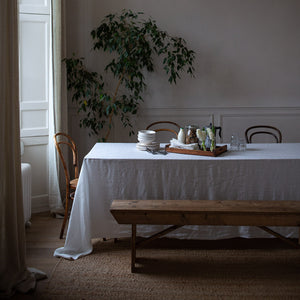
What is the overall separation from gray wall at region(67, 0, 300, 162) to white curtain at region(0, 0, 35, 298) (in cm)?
256

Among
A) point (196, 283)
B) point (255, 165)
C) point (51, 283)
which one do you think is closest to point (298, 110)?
point (255, 165)

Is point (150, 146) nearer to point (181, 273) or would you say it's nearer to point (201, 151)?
point (201, 151)

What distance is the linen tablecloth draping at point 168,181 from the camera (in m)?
3.12

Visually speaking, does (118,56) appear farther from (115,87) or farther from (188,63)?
(188,63)

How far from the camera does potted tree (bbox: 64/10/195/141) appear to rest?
186 inches

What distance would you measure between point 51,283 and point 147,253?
2.66 ft

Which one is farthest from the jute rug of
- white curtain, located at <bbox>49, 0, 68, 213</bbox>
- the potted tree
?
the potted tree

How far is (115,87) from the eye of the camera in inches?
205

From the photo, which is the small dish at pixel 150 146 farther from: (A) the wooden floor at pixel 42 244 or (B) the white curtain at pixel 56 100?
(B) the white curtain at pixel 56 100

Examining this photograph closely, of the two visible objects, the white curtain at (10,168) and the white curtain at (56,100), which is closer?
the white curtain at (10,168)

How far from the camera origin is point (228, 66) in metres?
5.27

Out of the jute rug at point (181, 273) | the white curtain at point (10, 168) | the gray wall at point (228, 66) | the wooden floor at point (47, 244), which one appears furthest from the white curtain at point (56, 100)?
the white curtain at point (10, 168)

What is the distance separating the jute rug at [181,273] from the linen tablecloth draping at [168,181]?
288 millimetres

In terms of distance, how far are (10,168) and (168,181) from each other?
1180 mm
